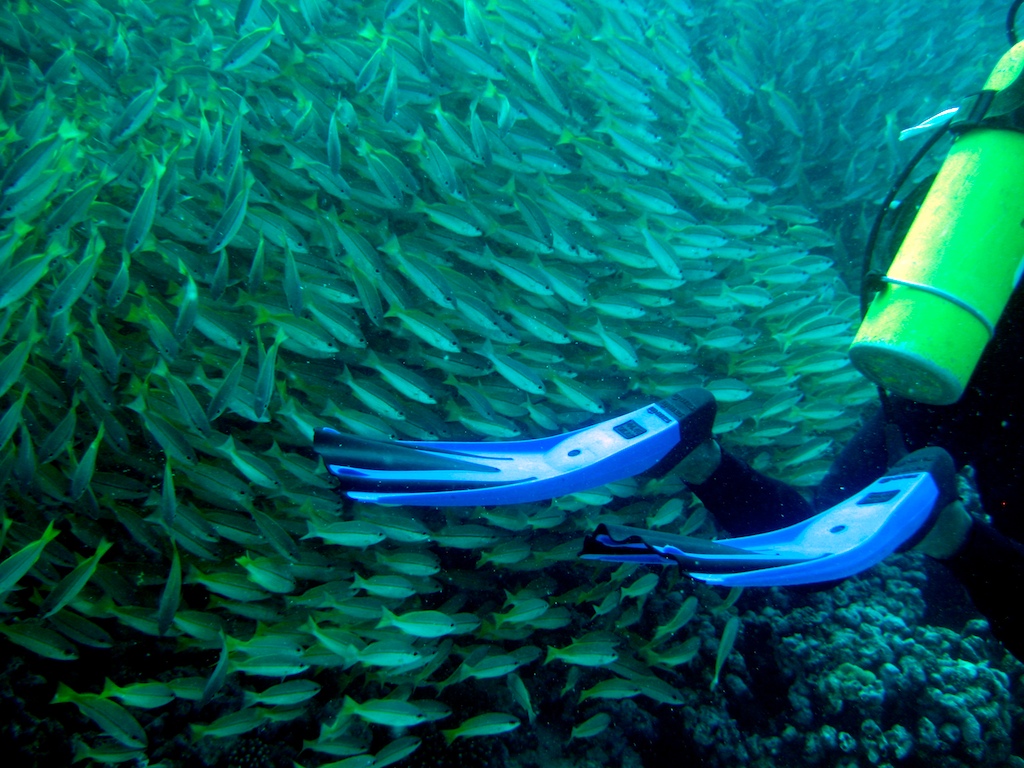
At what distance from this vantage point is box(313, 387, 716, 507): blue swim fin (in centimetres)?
233

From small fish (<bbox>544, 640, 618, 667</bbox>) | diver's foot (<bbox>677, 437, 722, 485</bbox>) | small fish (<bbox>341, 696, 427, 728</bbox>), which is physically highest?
diver's foot (<bbox>677, 437, 722, 485</bbox>)

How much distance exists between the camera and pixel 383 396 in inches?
120

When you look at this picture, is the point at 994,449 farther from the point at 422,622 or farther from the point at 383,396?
the point at 383,396

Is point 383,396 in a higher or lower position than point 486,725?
higher

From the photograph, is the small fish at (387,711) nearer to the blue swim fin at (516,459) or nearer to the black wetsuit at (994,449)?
the blue swim fin at (516,459)

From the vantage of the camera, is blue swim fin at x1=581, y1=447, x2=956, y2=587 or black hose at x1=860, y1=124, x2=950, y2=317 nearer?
blue swim fin at x1=581, y1=447, x2=956, y2=587

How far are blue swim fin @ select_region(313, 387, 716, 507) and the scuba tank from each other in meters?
0.94

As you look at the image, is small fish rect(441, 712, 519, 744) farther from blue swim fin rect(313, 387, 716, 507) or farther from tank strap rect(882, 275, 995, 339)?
tank strap rect(882, 275, 995, 339)

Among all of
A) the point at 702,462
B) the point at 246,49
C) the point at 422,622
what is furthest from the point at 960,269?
the point at 246,49

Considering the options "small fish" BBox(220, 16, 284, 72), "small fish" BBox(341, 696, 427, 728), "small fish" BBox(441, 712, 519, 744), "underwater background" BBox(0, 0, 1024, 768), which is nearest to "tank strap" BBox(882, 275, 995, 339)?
"underwater background" BBox(0, 0, 1024, 768)

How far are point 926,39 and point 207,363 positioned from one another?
9124 mm

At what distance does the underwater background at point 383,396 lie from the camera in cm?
286

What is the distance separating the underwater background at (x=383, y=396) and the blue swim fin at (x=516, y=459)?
0.51 meters

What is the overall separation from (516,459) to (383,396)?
93cm
